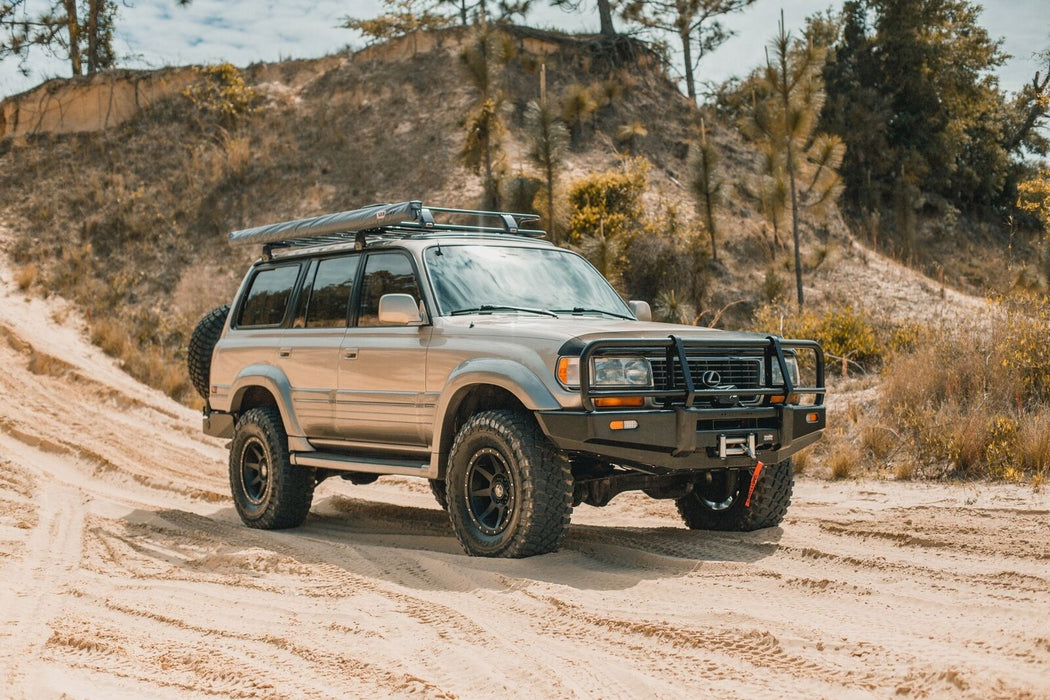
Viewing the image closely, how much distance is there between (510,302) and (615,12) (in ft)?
98.0

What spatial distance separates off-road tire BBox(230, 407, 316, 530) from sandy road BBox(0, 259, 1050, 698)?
0.71 feet

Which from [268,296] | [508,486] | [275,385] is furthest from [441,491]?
[508,486]

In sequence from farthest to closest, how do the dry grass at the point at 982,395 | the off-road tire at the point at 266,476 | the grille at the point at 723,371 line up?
the dry grass at the point at 982,395 < the off-road tire at the point at 266,476 < the grille at the point at 723,371

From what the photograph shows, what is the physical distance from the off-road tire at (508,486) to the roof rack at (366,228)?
5.85ft

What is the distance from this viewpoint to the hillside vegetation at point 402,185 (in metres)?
24.1

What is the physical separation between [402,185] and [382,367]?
2184cm

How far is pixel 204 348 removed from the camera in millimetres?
10133

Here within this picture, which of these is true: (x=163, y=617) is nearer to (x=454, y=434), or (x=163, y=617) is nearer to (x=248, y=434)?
(x=454, y=434)

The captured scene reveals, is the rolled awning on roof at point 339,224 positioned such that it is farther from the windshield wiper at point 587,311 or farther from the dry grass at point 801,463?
the dry grass at point 801,463

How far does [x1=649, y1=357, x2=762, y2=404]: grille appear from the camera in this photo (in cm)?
629

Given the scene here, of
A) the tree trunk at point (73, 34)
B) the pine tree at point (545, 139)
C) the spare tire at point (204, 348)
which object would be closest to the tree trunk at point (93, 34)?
the tree trunk at point (73, 34)

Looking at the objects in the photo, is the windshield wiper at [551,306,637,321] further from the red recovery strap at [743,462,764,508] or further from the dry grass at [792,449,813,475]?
the dry grass at [792,449,813,475]

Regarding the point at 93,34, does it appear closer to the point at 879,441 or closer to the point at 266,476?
the point at 266,476

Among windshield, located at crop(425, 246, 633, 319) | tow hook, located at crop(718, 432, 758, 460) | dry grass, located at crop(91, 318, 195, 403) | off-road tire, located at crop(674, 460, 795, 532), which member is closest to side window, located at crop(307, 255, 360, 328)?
windshield, located at crop(425, 246, 633, 319)
